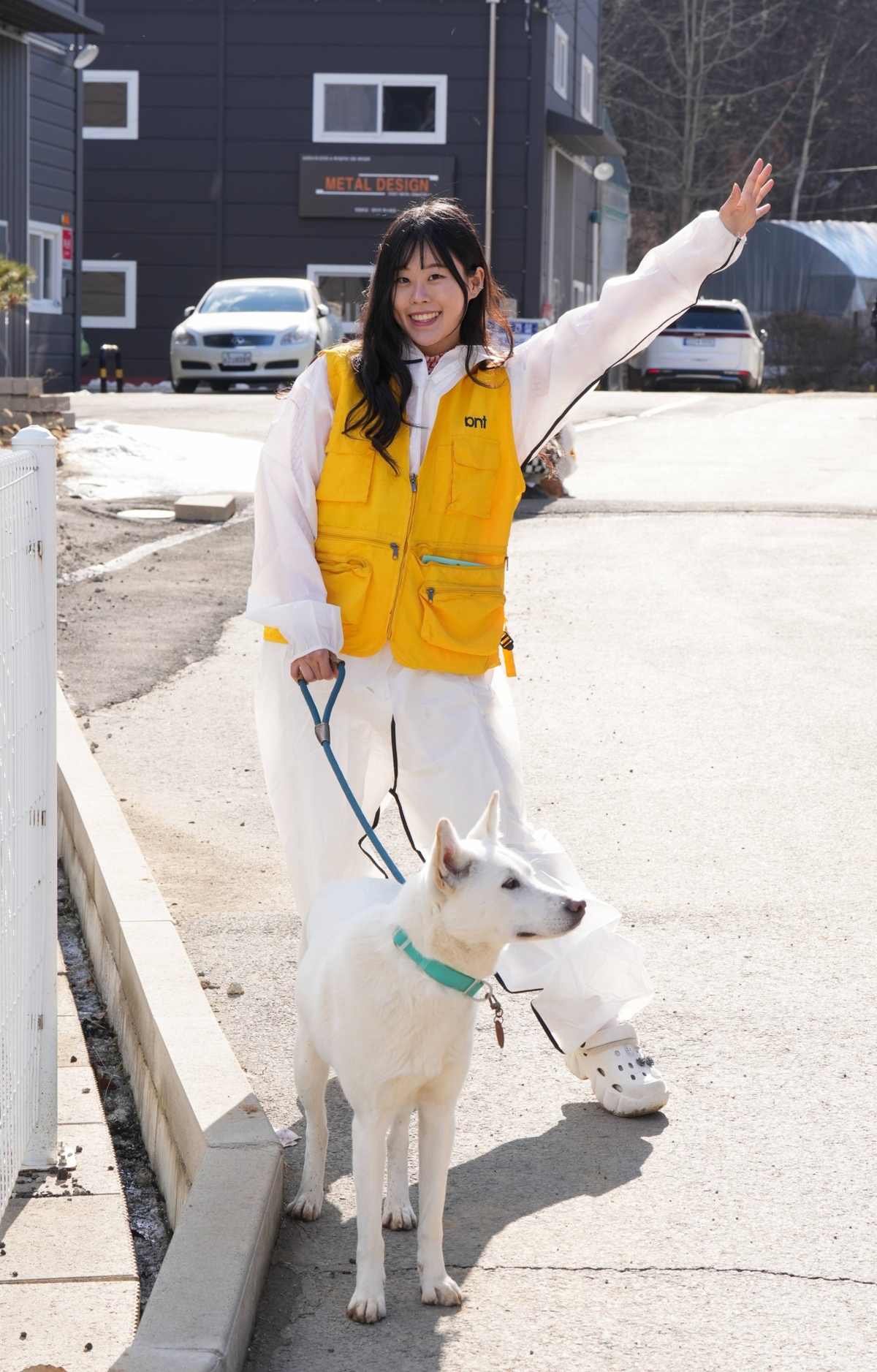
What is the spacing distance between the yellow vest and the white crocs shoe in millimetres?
963

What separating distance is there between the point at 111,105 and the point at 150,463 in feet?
67.2

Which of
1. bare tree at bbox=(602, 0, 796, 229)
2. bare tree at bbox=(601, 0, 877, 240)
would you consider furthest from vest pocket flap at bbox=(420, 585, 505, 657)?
bare tree at bbox=(601, 0, 877, 240)

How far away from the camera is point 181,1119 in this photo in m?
3.78

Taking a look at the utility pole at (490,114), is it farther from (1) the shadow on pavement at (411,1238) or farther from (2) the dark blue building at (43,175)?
(1) the shadow on pavement at (411,1238)

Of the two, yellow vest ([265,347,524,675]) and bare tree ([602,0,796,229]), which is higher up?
bare tree ([602,0,796,229])

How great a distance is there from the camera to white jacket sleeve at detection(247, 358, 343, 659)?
3924 millimetres

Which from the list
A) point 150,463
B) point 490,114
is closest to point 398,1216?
point 150,463

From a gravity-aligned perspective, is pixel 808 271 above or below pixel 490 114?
below

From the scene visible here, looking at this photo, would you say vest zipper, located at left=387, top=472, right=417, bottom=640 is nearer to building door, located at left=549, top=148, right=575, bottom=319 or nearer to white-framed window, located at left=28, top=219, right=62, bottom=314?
white-framed window, located at left=28, top=219, right=62, bottom=314

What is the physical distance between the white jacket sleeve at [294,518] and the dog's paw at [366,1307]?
1413 millimetres

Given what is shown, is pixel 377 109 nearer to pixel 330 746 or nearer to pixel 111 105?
pixel 111 105

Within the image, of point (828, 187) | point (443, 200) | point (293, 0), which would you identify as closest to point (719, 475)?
point (443, 200)

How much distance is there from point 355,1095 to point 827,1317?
974 mm

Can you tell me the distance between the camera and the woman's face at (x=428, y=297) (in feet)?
13.0
